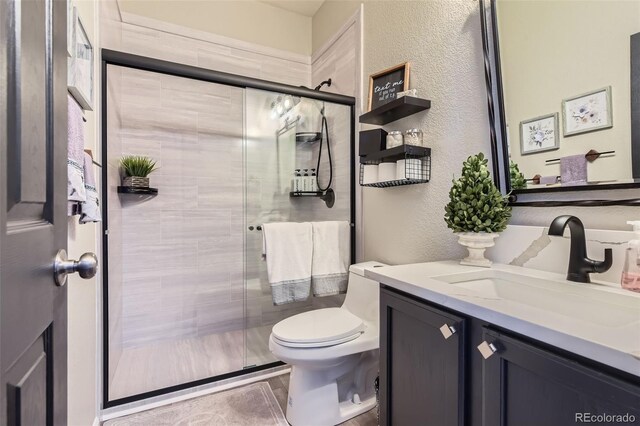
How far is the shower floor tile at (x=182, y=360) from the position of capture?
1842 millimetres

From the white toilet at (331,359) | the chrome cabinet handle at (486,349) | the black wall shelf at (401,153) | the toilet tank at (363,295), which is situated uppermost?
the black wall shelf at (401,153)

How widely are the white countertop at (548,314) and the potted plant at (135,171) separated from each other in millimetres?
1789

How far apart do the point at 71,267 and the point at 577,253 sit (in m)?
1.34

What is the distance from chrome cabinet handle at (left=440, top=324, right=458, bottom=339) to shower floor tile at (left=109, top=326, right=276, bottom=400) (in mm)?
1530

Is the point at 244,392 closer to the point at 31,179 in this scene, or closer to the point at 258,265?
the point at 258,265

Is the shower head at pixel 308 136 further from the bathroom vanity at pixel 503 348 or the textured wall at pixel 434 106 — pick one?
the bathroom vanity at pixel 503 348

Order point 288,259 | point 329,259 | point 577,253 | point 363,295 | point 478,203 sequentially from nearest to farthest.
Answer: point 577,253
point 478,203
point 363,295
point 288,259
point 329,259

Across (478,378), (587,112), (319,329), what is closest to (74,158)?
(319,329)

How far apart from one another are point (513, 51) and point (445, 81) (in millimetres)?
299

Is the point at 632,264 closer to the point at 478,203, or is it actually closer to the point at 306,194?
the point at 478,203

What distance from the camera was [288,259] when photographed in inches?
76.2

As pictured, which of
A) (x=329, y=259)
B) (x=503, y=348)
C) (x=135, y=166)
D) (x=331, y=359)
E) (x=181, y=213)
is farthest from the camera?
(x=181, y=213)

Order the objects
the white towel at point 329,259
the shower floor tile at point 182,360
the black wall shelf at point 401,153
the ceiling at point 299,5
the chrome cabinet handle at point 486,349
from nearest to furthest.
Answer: the chrome cabinet handle at point 486,349 → the black wall shelf at point 401,153 → the shower floor tile at point 182,360 → the white towel at point 329,259 → the ceiling at point 299,5

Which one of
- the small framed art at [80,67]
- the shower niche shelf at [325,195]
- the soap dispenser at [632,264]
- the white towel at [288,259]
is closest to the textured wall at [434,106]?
the shower niche shelf at [325,195]
